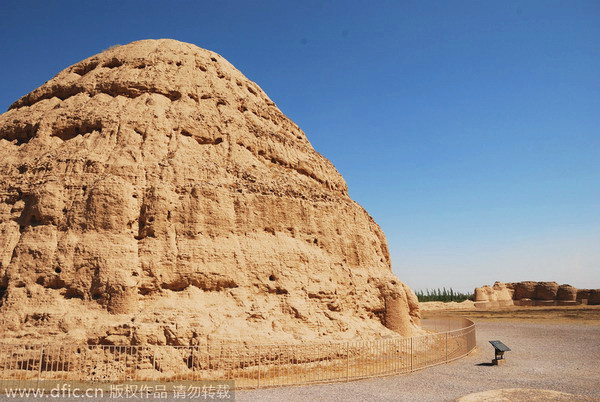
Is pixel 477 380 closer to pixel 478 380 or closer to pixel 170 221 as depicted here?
pixel 478 380

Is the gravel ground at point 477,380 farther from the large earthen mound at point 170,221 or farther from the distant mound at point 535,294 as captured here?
the distant mound at point 535,294

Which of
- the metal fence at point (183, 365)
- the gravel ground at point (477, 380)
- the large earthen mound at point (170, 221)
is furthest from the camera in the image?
the large earthen mound at point (170, 221)

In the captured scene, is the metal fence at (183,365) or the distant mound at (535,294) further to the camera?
the distant mound at (535,294)

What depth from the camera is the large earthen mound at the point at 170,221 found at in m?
12.4

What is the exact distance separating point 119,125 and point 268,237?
20.0 feet

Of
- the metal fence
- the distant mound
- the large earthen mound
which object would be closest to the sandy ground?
the metal fence

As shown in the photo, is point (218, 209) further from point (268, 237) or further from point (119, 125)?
A: point (119, 125)

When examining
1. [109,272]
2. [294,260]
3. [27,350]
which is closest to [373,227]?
[294,260]

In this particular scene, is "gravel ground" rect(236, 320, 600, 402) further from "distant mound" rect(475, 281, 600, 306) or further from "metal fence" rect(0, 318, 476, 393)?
"distant mound" rect(475, 281, 600, 306)

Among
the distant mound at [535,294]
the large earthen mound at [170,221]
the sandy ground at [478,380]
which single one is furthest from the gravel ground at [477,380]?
the distant mound at [535,294]

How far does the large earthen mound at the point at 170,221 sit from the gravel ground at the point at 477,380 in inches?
94.1

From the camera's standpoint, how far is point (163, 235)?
529 inches

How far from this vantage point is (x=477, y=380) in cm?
1240

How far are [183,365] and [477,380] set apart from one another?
7.73m
